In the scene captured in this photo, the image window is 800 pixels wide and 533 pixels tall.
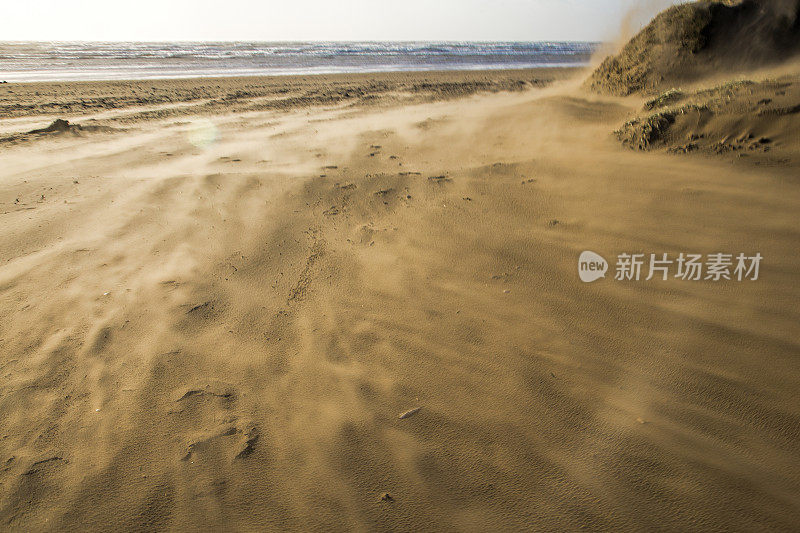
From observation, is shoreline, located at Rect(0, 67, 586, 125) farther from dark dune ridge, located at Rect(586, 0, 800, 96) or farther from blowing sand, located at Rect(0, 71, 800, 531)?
blowing sand, located at Rect(0, 71, 800, 531)

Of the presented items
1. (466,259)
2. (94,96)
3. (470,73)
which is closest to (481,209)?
(466,259)

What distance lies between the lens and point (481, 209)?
3834mm

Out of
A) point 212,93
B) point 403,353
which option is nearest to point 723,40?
point 403,353

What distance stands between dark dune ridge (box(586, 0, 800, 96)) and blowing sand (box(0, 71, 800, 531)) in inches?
163

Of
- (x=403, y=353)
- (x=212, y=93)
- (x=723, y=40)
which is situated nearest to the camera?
(x=403, y=353)

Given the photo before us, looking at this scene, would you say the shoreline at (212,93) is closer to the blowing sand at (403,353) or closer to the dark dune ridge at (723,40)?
the dark dune ridge at (723,40)

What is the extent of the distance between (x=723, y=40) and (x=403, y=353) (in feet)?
27.9

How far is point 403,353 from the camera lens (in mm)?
2336

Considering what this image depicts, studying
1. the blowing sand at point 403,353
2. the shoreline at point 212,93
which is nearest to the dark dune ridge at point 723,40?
the blowing sand at point 403,353

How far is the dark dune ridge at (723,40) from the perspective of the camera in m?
7.13

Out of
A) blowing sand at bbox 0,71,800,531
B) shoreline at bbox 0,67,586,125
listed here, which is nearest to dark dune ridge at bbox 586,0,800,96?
blowing sand at bbox 0,71,800,531

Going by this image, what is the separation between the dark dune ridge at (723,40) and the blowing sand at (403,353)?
4.14m

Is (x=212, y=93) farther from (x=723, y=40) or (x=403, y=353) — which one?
(x=403, y=353)

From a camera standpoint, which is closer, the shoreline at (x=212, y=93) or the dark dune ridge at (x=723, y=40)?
the dark dune ridge at (x=723, y=40)
